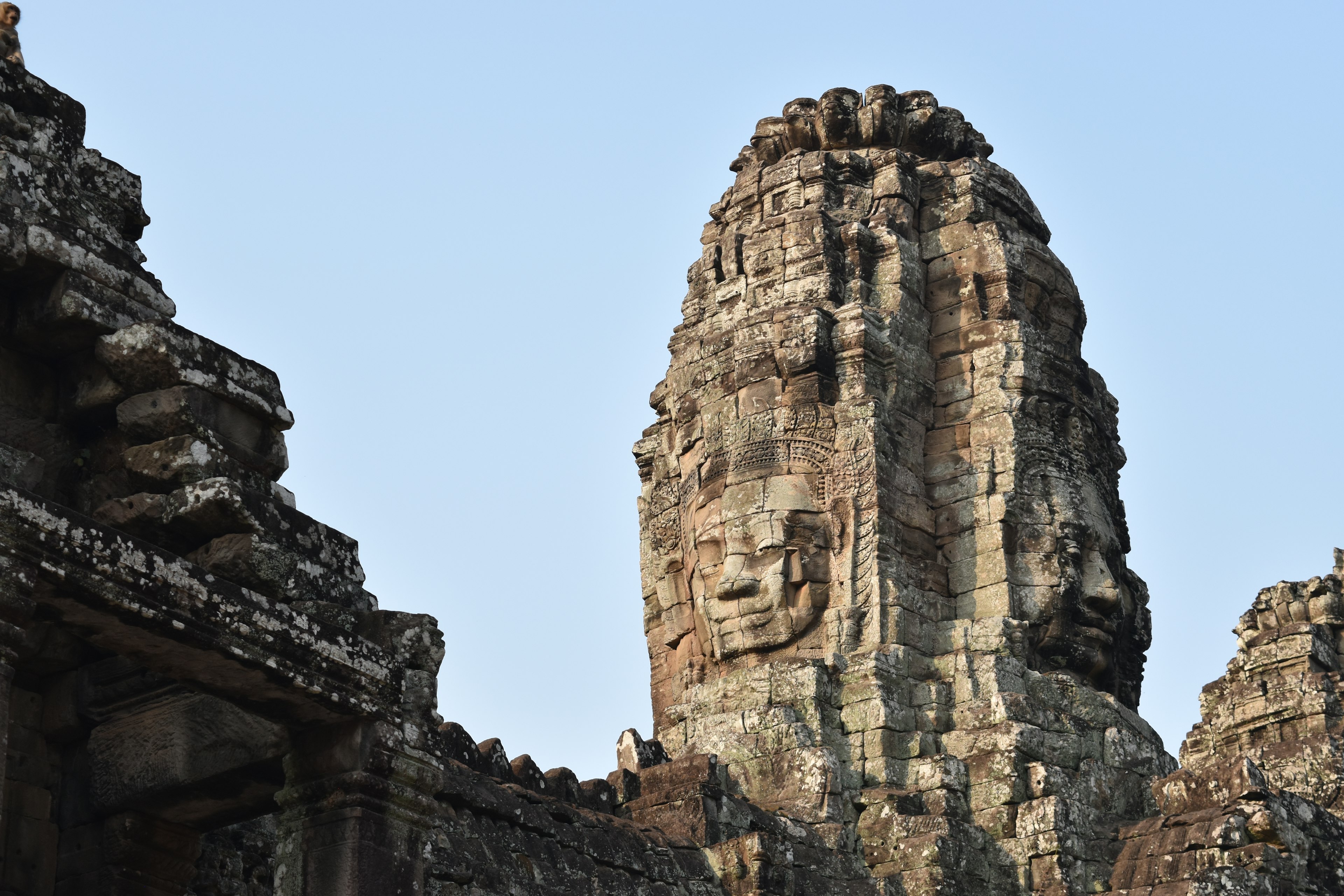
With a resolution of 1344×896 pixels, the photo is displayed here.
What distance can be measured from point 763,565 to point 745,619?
52 centimetres

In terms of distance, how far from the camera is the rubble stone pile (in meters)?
10.2

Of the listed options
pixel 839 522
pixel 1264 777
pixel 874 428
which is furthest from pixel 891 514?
pixel 1264 777

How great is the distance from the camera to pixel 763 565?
65.7 feet

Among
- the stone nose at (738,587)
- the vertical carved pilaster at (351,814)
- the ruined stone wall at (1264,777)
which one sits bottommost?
the vertical carved pilaster at (351,814)

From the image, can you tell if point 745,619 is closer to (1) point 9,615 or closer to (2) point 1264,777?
(2) point 1264,777

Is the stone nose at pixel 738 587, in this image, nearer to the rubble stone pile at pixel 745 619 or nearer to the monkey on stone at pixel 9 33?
the rubble stone pile at pixel 745 619

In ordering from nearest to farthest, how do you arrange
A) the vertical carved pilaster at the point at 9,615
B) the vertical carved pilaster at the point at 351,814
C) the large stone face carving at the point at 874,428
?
the vertical carved pilaster at the point at 9,615, the vertical carved pilaster at the point at 351,814, the large stone face carving at the point at 874,428

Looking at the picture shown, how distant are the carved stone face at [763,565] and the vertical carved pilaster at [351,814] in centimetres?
976

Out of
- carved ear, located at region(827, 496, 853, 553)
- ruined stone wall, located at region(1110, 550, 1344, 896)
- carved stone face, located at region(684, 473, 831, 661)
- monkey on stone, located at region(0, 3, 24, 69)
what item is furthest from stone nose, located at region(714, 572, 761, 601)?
monkey on stone, located at region(0, 3, 24, 69)

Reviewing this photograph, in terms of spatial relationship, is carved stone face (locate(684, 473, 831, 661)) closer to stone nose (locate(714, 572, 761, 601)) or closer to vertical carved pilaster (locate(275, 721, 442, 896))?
stone nose (locate(714, 572, 761, 601))

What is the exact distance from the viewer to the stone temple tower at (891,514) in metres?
19.0

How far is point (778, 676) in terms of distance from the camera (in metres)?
19.5

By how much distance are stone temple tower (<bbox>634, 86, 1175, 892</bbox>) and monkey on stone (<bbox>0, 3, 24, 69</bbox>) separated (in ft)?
30.6

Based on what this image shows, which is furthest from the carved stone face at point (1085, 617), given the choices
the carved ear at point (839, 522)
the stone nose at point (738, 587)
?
the stone nose at point (738, 587)
